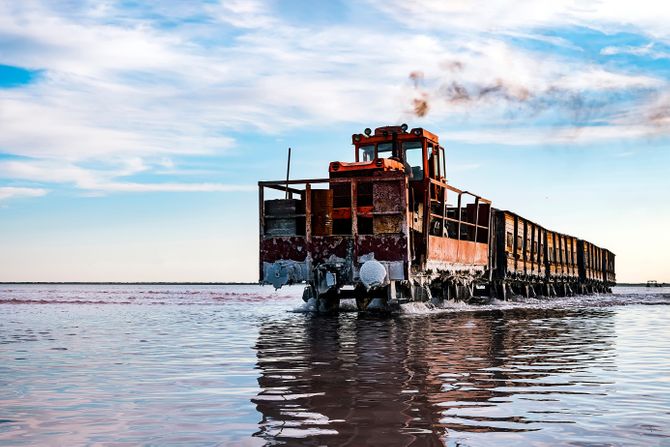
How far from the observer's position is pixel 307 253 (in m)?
17.1

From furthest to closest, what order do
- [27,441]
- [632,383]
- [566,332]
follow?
[566,332], [632,383], [27,441]

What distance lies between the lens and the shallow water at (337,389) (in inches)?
173

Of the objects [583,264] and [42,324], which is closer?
[42,324]

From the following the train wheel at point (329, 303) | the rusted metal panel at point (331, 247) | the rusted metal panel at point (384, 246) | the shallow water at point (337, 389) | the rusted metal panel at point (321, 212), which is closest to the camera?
the shallow water at point (337, 389)

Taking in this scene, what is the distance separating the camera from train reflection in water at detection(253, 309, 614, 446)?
444 cm

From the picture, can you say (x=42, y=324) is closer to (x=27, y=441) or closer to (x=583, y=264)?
(x=27, y=441)

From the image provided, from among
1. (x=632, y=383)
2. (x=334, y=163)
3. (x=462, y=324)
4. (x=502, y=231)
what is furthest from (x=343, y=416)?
(x=502, y=231)

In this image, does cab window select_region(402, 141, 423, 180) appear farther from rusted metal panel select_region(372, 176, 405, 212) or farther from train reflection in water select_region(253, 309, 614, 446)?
train reflection in water select_region(253, 309, 614, 446)

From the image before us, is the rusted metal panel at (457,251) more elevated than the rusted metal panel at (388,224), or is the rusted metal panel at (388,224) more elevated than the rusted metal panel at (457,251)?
the rusted metal panel at (388,224)

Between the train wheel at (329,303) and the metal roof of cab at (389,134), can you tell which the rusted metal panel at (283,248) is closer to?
the train wheel at (329,303)

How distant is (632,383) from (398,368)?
2.25 m

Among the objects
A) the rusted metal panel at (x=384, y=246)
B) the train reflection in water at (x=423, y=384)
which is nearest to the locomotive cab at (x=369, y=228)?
the rusted metal panel at (x=384, y=246)

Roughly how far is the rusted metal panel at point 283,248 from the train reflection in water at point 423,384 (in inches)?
205

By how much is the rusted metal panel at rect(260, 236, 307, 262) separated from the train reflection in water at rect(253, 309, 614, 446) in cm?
519
